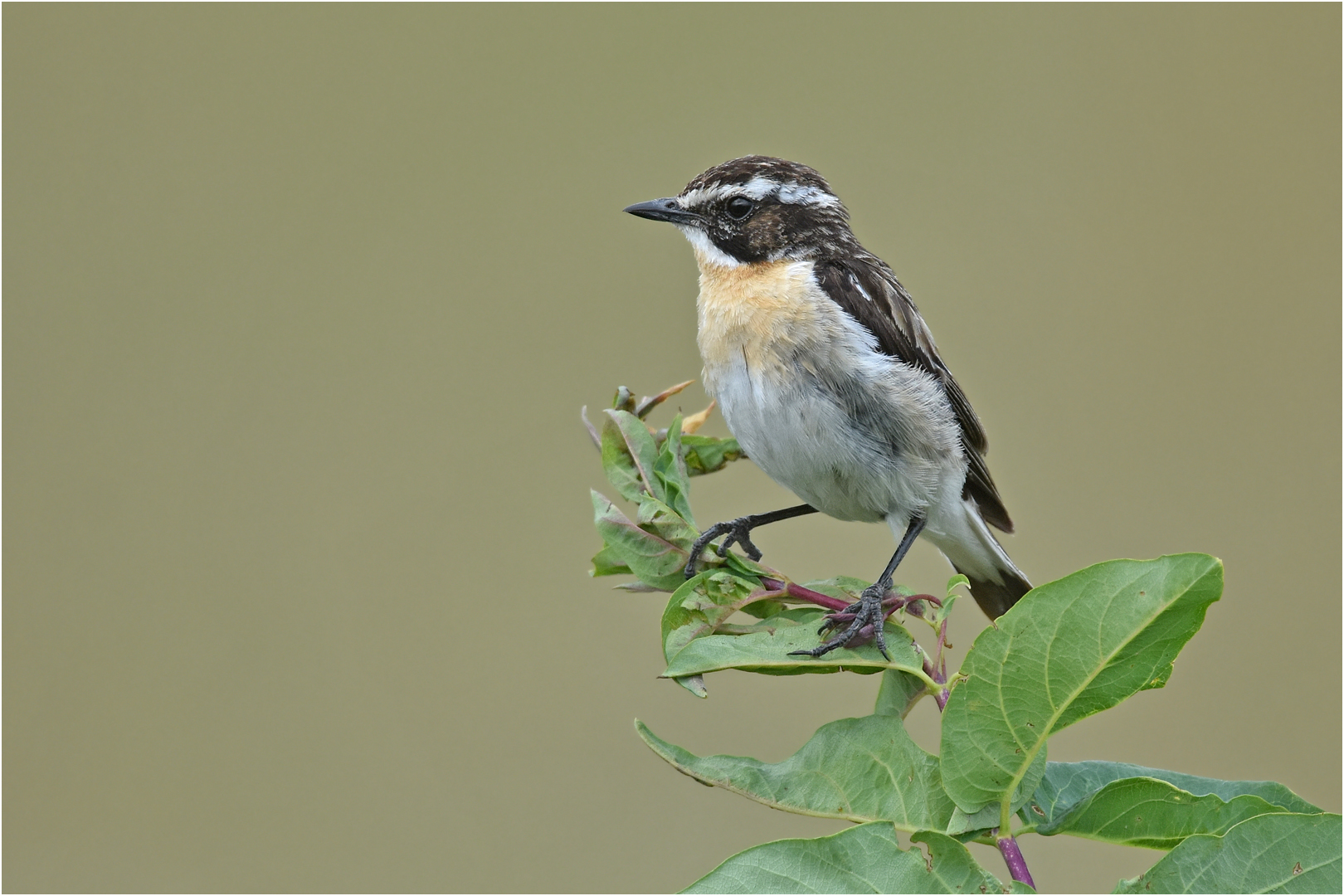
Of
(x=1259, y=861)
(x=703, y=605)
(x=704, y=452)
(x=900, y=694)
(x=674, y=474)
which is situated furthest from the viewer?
(x=704, y=452)

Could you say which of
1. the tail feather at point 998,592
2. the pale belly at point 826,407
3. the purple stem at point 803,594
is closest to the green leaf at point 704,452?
the pale belly at point 826,407

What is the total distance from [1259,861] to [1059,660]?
34 cm

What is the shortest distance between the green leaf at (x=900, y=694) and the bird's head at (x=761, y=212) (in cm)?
189

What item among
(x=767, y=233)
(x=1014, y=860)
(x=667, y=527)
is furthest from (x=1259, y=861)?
(x=767, y=233)

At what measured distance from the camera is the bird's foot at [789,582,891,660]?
197 cm

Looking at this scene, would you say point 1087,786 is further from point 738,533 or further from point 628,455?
point 738,533

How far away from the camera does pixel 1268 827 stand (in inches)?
54.9

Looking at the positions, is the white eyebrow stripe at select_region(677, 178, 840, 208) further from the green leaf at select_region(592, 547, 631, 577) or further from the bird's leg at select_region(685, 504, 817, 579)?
the green leaf at select_region(592, 547, 631, 577)

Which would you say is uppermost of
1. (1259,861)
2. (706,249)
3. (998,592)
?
(706,249)

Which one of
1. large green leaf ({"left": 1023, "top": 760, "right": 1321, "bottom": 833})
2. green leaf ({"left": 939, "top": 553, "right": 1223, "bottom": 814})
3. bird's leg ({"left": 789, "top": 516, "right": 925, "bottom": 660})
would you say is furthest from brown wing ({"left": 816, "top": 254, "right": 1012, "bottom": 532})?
green leaf ({"left": 939, "top": 553, "right": 1223, "bottom": 814})

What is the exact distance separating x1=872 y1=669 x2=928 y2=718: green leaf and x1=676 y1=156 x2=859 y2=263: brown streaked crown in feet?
6.20

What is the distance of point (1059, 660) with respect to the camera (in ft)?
5.17

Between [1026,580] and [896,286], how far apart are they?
3.54ft

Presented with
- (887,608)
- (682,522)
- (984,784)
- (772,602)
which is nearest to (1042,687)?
(984,784)
